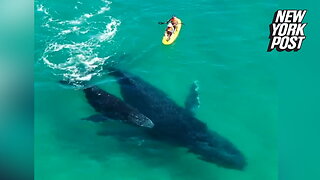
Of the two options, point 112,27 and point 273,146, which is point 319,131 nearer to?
point 273,146

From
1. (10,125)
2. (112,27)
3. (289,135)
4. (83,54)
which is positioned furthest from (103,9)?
(289,135)

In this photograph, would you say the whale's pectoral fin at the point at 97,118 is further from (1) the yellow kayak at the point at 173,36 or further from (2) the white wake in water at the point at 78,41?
(1) the yellow kayak at the point at 173,36

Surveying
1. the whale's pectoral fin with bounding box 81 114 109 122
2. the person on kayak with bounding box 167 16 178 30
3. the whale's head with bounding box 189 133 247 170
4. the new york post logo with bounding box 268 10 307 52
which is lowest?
the whale's head with bounding box 189 133 247 170

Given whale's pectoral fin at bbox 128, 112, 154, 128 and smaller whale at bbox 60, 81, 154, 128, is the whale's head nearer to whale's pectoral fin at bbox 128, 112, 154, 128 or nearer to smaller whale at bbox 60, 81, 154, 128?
whale's pectoral fin at bbox 128, 112, 154, 128

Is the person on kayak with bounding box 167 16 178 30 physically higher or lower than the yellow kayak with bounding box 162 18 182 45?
higher

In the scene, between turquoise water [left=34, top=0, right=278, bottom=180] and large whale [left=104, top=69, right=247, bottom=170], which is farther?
large whale [left=104, top=69, right=247, bottom=170]

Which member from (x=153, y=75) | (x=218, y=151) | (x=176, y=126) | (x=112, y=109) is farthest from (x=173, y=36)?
(x=218, y=151)

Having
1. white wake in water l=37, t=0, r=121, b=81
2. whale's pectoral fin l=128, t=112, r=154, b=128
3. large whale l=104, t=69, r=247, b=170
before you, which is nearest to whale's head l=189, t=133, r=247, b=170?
large whale l=104, t=69, r=247, b=170

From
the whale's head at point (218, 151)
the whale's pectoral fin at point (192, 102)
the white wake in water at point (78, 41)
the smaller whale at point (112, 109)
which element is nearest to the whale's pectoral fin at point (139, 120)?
the smaller whale at point (112, 109)
